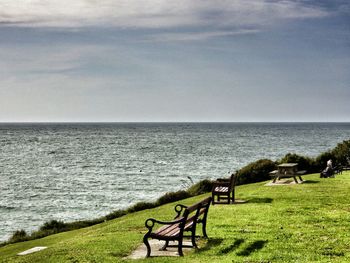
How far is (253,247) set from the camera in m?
13.3

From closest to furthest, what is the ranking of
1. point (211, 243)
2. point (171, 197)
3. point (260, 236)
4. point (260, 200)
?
point (211, 243) < point (260, 236) < point (260, 200) < point (171, 197)

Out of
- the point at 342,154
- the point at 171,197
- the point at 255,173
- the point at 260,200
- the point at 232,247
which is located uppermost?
the point at 342,154

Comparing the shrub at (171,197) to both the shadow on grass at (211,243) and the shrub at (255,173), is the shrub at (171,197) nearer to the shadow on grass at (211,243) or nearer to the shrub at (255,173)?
the shrub at (255,173)

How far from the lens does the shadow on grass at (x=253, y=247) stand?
1268 centimetres

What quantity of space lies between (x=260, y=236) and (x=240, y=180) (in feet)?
76.3

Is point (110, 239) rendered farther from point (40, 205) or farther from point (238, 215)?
point (40, 205)

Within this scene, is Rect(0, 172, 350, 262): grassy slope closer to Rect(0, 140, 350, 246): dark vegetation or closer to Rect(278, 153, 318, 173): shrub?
Rect(0, 140, 350, 246): dark vegetation

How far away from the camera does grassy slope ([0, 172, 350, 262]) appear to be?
40.9 ft

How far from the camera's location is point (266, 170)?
3856 cm

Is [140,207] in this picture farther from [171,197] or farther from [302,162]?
[302,162]

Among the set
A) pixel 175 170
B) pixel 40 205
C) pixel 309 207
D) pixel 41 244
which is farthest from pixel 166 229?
pixel 175 170

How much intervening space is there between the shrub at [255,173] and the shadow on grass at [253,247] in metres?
23.9

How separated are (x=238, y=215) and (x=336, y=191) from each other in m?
7.78

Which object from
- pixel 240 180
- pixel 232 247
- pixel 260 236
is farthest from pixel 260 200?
pixel 240 180
